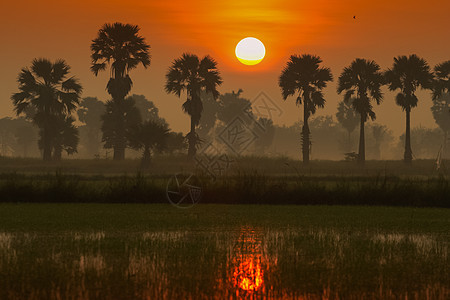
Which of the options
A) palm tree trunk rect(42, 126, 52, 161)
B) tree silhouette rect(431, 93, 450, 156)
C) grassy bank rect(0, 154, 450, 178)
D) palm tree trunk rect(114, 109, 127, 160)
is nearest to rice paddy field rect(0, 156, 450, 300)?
grassy bank rect(0, 154, 450, 178)

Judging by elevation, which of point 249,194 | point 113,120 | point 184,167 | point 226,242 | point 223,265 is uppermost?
point 113,120

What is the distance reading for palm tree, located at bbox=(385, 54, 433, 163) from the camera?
81938 millimetres

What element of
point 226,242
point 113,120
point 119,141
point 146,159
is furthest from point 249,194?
point 113,120

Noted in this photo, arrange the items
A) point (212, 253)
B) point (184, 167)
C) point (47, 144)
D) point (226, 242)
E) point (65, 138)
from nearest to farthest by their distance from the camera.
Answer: point (212, 253)
point (226, 242)
point (184, 167)
point (47, 144)
point (65, 138)

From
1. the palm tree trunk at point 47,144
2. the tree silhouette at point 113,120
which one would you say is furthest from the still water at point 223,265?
the tree silhouette at point 113,120

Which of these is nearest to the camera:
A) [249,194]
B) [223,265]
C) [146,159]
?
[223,265]

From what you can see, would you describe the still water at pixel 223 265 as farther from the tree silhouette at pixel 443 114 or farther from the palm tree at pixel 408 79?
the tree silhouette at pixel 443 114

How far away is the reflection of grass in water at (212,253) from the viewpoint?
9859mm

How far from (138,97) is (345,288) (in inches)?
6458

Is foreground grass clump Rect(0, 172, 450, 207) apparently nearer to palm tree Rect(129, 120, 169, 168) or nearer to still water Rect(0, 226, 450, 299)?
still water Rect(0, 226, 450, 299)

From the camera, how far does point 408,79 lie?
3260 inches

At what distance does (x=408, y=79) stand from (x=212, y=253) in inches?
2886

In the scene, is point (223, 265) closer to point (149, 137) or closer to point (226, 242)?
point (226, 242)

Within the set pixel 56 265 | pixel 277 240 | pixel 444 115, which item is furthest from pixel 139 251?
pixel 444 115
